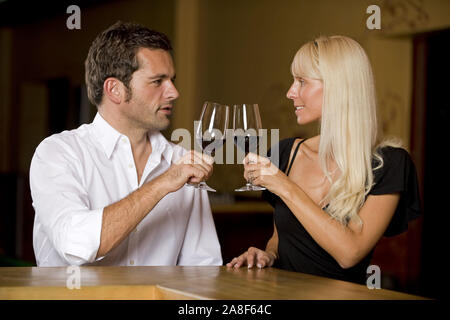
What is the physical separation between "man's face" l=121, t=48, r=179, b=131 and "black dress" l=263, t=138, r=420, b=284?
56cm

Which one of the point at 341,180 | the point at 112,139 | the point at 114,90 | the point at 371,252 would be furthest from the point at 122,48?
the point at 371,252

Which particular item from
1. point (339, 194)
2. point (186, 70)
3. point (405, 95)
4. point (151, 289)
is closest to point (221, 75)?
point (186, 70)

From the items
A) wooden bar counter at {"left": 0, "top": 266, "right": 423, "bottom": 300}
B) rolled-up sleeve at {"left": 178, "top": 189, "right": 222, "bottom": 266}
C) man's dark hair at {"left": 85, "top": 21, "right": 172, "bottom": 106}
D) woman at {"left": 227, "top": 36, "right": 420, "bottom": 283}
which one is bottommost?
rolled-up sleeve at {"left": 178, "top": 189, "right": 222, "bottom": 266}

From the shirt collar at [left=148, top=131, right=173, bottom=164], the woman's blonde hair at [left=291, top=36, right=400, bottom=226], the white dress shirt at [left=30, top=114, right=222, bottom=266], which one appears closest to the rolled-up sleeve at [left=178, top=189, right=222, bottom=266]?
the white dress shirt at [left=30, top=114, right=222, bottom=266]

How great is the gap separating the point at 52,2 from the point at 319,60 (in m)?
8.02

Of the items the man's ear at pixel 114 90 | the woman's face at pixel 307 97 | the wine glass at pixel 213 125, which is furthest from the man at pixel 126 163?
the woman's face at pixel 307 97

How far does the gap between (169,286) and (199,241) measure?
925 mm

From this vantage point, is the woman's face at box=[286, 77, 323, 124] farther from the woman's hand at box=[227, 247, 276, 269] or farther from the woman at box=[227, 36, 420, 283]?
the woman's hand at box=[227, 247, 276, 269]

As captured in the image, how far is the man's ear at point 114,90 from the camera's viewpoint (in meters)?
2.27

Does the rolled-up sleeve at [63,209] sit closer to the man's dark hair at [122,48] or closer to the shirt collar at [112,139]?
the shirt collar at [112,139]

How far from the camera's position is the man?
6.51ft

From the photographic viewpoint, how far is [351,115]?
1972 millimetres

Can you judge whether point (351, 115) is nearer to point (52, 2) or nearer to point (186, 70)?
point (186, 70)

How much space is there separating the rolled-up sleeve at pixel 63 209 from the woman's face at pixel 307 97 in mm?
721
